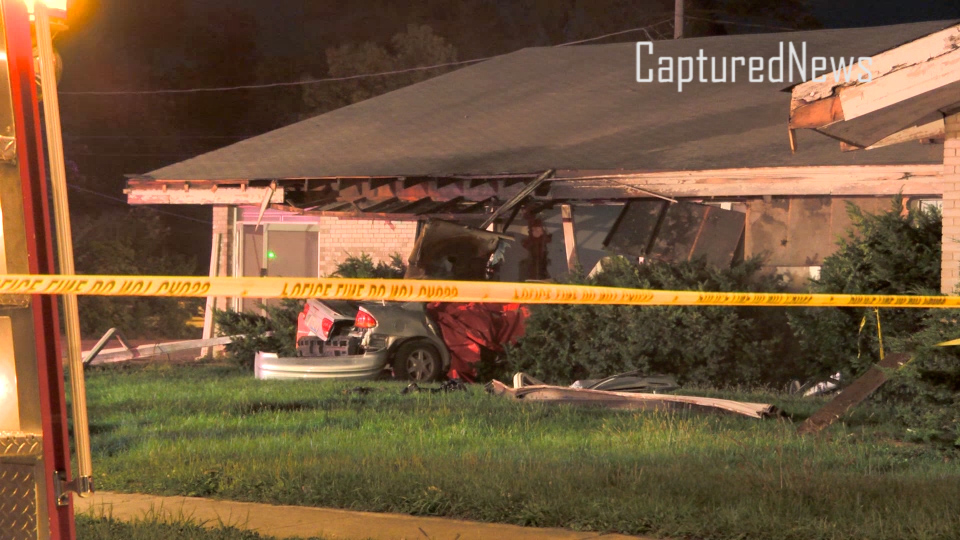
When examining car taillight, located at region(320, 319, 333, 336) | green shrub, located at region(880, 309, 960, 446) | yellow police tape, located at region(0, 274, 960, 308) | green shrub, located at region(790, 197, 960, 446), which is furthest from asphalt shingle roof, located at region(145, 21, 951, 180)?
yellow police tape, located at region(0, 274, 960, 308)

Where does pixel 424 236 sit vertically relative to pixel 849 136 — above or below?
below

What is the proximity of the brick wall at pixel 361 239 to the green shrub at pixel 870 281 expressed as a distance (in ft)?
28.4

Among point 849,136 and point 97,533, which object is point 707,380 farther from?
point 97,533

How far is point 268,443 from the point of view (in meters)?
10.2

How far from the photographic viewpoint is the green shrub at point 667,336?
1528 centimetres

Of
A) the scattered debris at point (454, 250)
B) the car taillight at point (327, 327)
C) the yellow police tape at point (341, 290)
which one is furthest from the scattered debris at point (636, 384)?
the yellow police tape at point (341, 290)

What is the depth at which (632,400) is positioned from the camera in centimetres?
1272

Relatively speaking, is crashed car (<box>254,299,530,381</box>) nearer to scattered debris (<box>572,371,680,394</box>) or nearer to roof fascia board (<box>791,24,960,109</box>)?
scattered debris (<box>572,371,680,394</box>)

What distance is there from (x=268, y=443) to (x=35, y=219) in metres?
5.97

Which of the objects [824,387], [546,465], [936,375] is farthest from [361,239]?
[936,375]

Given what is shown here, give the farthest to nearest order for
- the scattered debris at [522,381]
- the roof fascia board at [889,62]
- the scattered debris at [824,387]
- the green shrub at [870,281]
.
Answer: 1. the scattered debris at [824,387]
2. the scattered debris at [522,381]
3. the green shrub at [870,281]
4. the roof fascia board at [889,62]

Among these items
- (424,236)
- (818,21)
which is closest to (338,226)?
(424,236)

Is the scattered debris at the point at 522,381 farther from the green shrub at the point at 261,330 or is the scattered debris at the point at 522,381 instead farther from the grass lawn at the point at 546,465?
the green shrub at the point at 261,330

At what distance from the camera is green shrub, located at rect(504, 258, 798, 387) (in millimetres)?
15281
